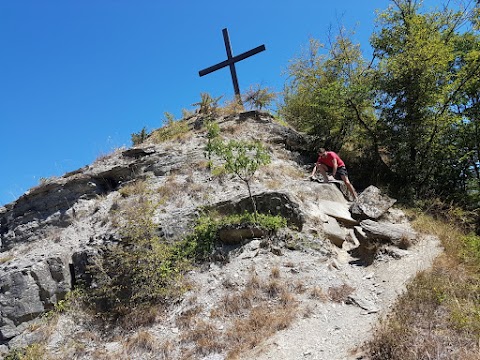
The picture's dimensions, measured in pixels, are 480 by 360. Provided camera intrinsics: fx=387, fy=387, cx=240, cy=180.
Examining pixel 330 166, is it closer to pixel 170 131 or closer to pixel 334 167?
pixel 334 167

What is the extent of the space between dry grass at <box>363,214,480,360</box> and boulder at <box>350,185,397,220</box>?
3.23 meters

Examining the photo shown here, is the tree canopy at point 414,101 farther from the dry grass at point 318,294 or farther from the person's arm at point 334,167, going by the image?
the dry grass at point 318,294

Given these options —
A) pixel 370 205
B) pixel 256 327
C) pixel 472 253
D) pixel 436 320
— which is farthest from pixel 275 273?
pixel 370 205

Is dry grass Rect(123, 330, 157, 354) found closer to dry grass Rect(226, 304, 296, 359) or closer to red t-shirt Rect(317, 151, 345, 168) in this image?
dry grass Rect(226, 304, 296, 359)

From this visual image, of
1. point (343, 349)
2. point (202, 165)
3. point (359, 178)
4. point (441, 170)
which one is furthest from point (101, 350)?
point (441, 170)

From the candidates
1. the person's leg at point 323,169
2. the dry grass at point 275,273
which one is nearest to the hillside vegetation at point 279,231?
the dry grass at point 275,273

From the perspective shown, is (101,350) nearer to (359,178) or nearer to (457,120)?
(359,178)

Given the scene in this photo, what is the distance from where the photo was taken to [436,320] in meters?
5.24

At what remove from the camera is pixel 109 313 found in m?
8.02

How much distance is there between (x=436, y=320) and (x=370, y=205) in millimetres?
5580

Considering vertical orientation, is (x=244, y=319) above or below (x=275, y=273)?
below

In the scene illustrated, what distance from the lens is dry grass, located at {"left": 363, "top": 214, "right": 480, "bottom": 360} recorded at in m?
4.57

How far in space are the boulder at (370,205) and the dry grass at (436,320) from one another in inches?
127

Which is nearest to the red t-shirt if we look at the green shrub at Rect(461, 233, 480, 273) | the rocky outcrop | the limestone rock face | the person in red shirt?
the person in red shirt
